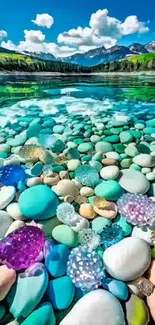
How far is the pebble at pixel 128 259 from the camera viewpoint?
720 mm

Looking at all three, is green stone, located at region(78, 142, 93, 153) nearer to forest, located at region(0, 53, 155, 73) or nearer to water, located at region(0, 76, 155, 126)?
water, located at region(0, 76, 155, 126)

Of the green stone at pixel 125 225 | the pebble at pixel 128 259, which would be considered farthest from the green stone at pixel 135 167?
the pebble at pixel 128 259

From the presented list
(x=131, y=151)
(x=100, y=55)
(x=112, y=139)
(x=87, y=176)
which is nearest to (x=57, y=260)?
(x=87, y=176)

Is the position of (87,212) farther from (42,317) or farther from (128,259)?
(42,317)

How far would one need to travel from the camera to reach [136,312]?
644 mm

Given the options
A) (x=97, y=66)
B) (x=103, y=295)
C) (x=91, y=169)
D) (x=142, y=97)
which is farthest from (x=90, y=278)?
(x=97, y=66)

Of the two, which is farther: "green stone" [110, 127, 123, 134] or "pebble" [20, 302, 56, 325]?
"green stone" [110, 127, 123, 134]

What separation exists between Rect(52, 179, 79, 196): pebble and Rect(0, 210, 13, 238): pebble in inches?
9.2

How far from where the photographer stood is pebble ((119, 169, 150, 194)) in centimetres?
110

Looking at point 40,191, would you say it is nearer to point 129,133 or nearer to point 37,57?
point 129,133

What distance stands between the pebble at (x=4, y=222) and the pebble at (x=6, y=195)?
54mm

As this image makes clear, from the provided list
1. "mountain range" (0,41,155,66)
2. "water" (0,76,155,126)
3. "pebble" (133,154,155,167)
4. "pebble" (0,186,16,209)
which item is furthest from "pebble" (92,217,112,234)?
"mountain range" (0,41,155,66)

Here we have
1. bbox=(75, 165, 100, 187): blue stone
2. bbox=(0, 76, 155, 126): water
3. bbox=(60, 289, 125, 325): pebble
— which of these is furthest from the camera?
bbox=(0, 76, 155, 126): water

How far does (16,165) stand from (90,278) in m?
0.72
